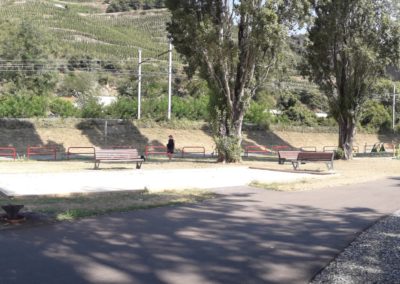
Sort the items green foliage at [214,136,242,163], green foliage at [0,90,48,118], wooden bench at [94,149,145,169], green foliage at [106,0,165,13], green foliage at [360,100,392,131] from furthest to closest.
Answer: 1. green foliage at [106,0,165,13]
2. green foliage at [360,100,392,131]
3. green foliage at [0,90,48,118]
4. green foliage at [214,136,242,163]
5. wooden bench at [94,149,145,169]

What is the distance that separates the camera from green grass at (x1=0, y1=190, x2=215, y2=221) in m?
9.51

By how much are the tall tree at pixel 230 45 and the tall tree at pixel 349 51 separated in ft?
14.7

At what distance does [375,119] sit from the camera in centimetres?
6650

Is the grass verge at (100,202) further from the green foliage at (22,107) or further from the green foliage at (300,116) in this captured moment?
the green foliage at (300,116)

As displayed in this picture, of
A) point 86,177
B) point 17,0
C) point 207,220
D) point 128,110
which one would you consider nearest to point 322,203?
point 207,220

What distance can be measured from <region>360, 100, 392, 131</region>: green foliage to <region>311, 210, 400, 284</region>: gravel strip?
197ft

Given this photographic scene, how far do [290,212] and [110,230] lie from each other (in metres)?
3.80

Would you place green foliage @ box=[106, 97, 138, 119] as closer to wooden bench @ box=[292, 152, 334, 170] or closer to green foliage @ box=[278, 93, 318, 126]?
green foliage @ box=[278, 93, 318, 126]

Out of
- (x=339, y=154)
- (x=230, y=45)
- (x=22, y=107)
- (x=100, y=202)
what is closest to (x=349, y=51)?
(x=339, y=154)

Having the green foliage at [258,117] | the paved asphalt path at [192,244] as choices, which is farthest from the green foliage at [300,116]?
the paved asphalt path at [192,244]

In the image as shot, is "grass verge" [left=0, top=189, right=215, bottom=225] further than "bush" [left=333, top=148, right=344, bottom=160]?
No

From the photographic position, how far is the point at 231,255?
6844mm

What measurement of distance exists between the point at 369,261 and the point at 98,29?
370 feet

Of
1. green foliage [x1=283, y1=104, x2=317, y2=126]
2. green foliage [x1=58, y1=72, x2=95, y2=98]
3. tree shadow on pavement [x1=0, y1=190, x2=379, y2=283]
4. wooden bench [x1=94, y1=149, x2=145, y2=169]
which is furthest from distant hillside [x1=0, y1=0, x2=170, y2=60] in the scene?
tree shadow on pavement [x1=0, y1=190, x2=379, y2=283]
